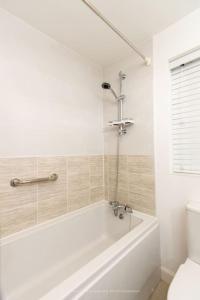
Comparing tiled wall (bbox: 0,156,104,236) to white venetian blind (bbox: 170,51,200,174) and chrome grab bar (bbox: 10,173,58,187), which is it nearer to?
chrome grab bar (bbox: 10,173,58,187)

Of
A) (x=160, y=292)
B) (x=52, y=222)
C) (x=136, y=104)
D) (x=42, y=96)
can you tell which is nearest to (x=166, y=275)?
(x=160, y=292)

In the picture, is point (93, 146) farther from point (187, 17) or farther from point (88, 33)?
point (187, 17)

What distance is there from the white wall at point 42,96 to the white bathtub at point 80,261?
697 mm

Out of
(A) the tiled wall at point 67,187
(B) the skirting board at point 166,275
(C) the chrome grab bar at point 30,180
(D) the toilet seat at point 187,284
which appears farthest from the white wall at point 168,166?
(C) the chrome grab bar at point 30,180

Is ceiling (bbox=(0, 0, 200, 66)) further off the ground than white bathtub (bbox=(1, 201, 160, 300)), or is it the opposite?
ceiling (bbox=(0, 0, 200, 66))

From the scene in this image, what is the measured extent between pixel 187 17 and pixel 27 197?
1918mm

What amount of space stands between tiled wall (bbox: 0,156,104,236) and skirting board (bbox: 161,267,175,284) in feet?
2.97

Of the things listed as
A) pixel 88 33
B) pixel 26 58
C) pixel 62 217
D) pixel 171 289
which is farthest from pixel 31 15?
pixel 171 289

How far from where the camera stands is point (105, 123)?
2.03 metres

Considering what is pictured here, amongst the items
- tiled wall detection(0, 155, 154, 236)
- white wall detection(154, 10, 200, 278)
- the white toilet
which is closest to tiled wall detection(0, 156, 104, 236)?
tiled wall detection(0, 155, 154, 236)

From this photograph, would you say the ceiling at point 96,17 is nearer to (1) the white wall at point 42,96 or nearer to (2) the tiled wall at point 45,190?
(1) the white wall at point 42,96

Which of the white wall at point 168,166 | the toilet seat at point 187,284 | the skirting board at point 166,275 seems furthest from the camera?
the skirting board at point 166,275

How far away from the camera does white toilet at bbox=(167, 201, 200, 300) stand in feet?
2.94

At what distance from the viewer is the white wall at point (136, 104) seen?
62.9 inches
